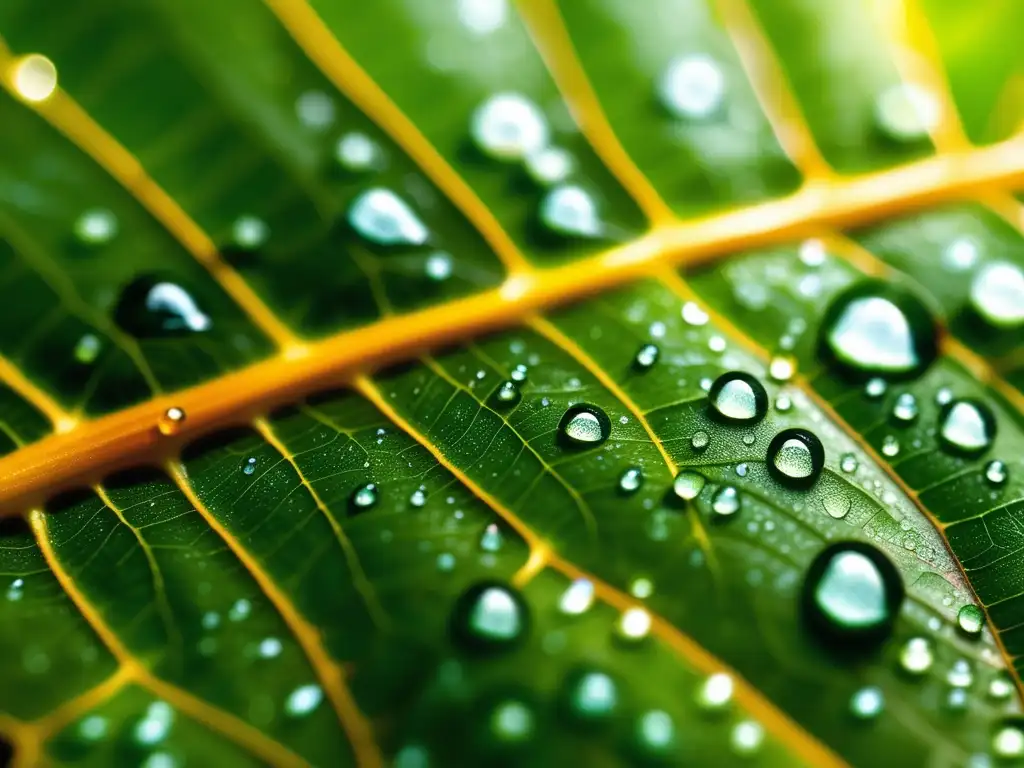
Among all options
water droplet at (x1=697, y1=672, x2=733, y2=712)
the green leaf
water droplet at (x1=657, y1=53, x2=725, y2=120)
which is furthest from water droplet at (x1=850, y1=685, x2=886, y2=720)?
water droplet at (x1=657, y1=53, x2=725, y2=120)

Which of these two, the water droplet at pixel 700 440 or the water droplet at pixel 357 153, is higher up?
the water droplet at pixel 357 153

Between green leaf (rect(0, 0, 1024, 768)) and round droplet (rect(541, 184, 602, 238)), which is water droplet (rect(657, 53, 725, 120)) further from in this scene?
round droplet (rect(541, 184, 602, 238))

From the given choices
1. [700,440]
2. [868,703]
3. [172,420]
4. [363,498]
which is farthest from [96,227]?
[868,703]

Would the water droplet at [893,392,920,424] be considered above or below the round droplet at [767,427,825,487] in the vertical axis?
above

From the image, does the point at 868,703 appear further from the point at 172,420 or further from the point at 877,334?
the point at 172,420

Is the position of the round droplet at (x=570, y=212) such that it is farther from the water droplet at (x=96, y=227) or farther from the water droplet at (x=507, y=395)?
the water droplet at (x=96, y=227)

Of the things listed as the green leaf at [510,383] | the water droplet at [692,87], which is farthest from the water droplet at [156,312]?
the water droplet at [692,87]
